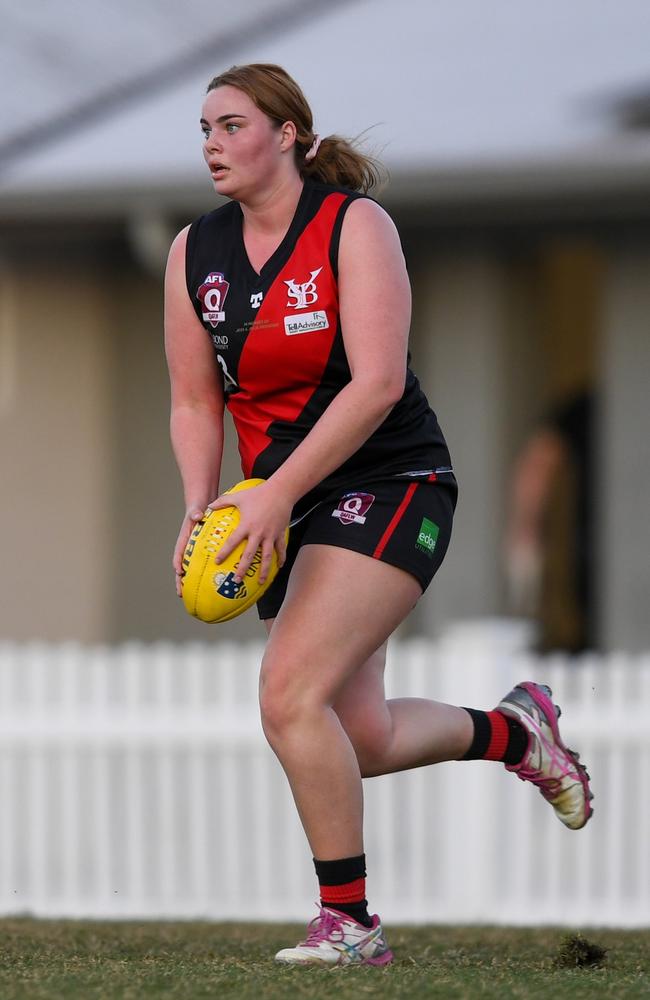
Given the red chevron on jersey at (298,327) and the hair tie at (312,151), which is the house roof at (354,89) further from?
the red chevron on jersey at (298,327)

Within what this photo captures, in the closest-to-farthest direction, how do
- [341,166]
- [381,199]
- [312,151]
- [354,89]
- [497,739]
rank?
[312,151] < [341,166] < [497,739] < [381,199] < [354,89]

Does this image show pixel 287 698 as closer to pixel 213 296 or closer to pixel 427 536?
pixel 427 536

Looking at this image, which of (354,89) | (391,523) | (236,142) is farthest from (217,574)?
(354,89)

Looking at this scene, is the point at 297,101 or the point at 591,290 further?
the point at 591,290

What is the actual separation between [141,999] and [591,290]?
465 inches

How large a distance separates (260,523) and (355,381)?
425 mm

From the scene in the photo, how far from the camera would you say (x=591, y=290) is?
48.1ft

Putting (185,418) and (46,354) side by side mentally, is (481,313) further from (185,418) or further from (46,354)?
(185,418)

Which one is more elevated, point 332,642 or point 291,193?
point 291,193

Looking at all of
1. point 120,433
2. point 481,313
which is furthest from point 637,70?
point 120,433

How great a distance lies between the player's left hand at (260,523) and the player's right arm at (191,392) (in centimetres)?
35

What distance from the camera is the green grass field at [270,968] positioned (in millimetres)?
3680

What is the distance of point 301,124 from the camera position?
424 cm

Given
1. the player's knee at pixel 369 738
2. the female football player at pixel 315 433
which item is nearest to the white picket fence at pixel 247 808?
the player's knee at pixel 369 738
